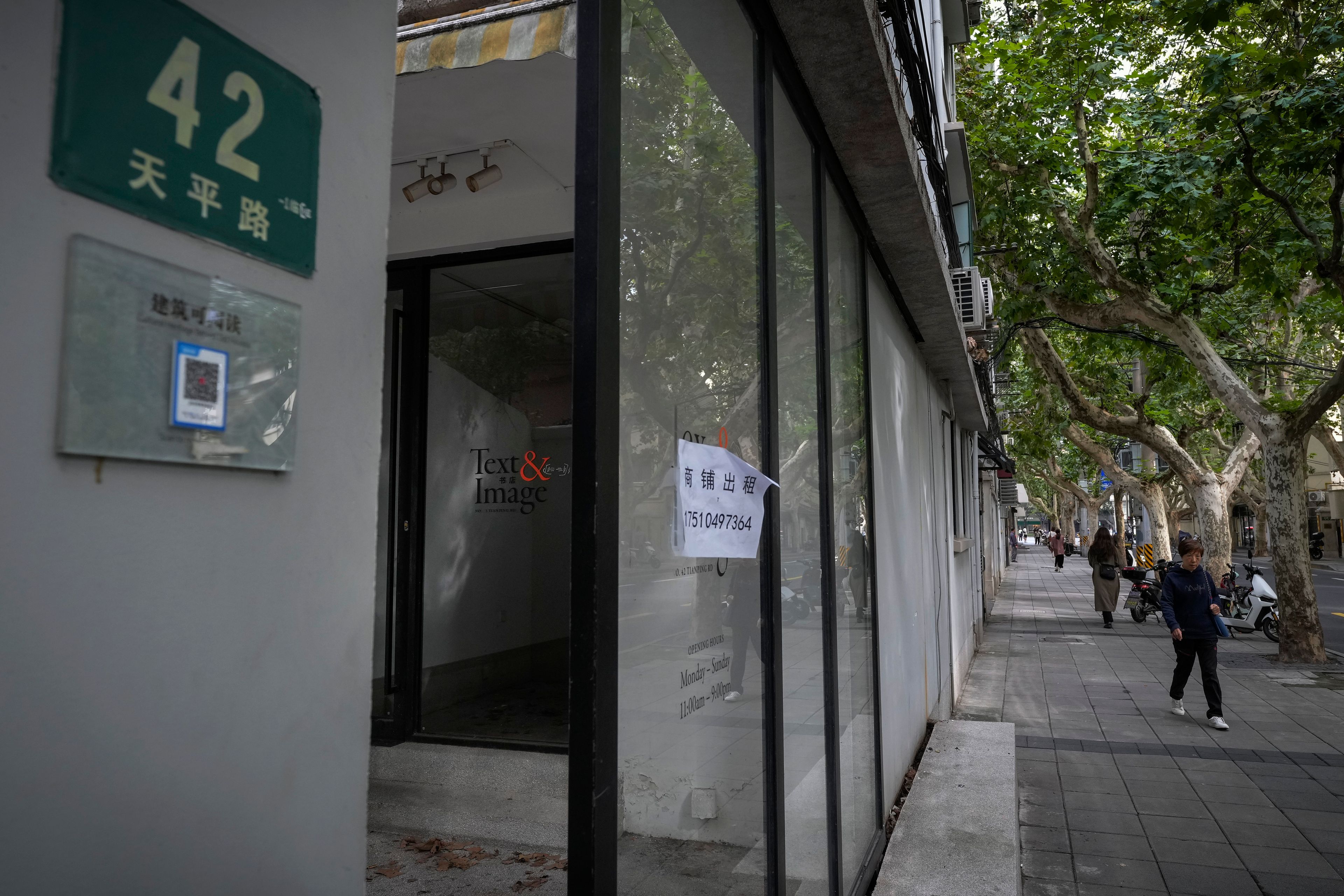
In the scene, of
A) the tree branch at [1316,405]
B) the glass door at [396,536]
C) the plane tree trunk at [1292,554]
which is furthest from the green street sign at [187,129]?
the plane tree trunk at [1292,554]

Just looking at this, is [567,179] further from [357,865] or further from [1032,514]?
[1032,514]

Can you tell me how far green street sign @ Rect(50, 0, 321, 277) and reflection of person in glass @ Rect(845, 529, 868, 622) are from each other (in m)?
3.56

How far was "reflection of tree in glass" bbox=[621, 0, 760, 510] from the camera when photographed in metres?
2.00

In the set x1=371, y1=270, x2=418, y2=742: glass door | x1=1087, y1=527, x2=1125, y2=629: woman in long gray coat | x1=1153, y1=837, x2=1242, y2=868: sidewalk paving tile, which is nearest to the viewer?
x1=1153, y1=837, x2=1242, y2=868: sidewalk paving tile

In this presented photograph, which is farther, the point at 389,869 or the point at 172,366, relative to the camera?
the point at 389,869

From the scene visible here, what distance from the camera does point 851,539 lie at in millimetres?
4539

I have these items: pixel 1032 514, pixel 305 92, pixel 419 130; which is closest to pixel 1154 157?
pixel 419 130

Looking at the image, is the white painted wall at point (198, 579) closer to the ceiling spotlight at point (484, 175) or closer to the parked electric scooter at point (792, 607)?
the parked electric scooter at point (792, 607)

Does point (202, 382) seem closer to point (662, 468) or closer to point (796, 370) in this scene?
point (662, 468)

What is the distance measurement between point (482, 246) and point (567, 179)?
0.77 m

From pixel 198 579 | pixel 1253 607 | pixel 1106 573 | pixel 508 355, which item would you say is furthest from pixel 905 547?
pixel 1106 573

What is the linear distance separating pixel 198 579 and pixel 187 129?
50 centimetres

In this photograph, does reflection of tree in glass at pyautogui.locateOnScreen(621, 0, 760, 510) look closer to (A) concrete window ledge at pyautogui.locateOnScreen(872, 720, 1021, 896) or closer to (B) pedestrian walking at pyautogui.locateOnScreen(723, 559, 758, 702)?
(B) pedestrian walking at pyautogui.locateOnScreen(723, 559, 758, 702)

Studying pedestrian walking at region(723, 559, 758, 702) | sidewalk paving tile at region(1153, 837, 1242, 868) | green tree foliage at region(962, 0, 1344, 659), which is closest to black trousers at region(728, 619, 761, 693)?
pedestrian walking at region(723, 559, 758, 702)
